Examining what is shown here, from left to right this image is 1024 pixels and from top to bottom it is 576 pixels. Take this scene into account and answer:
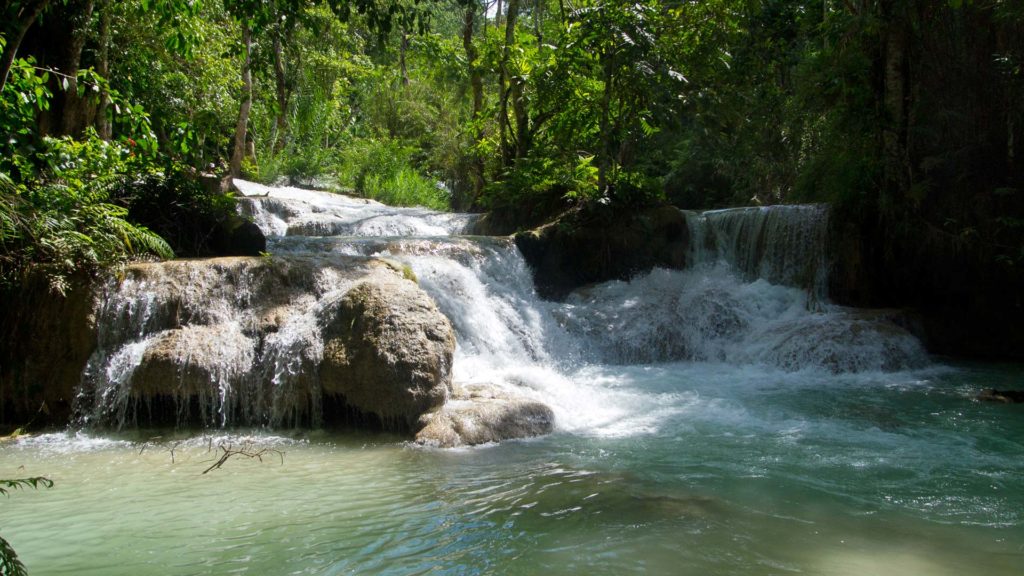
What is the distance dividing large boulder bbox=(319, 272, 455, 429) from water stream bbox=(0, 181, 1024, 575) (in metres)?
0.35

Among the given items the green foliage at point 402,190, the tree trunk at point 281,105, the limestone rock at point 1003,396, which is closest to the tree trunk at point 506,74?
the green foliage at point 402,190

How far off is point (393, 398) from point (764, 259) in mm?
8379

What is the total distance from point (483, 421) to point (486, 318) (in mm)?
3211

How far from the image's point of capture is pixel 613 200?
13.1m

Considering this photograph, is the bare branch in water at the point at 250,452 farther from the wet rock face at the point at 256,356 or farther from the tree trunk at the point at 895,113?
the tree trunk at the point at 895,113

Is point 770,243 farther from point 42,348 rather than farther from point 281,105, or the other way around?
point 281,105

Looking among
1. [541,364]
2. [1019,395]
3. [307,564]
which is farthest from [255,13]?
[1019,395]

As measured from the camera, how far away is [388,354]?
265 inches

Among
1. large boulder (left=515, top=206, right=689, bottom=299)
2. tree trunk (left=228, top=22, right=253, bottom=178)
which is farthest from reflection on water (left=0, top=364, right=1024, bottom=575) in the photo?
tree trunk (left=228, top=22, right=253, bottom=178)

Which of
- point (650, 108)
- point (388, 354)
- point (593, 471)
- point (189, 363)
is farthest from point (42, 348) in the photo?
point (650, 108)

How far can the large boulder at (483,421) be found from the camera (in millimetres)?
6168

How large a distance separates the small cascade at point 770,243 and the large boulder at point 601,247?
0.43 m

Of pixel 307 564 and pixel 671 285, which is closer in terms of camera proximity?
pixel 307 564

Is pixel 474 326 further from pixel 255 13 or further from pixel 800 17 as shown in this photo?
pixel 800 17
